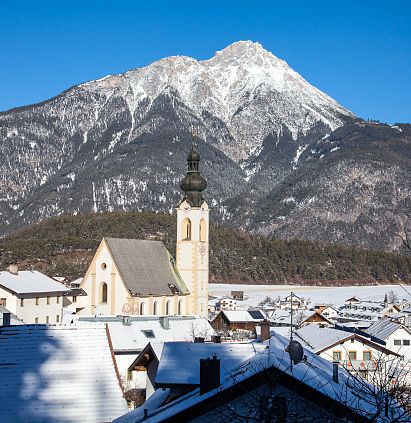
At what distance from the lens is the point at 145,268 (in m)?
68.1

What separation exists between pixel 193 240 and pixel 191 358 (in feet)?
164

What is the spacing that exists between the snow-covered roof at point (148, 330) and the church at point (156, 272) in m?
12.8

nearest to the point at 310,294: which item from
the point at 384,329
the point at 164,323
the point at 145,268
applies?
the point at 145,268

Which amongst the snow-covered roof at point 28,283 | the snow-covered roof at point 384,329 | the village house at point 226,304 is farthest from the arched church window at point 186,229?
the village house at point 226,304

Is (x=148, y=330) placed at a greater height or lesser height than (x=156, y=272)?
lesser

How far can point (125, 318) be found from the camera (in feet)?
157

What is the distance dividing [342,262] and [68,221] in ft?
204

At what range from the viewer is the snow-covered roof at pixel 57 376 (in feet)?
71.6

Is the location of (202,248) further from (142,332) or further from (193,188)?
(142,332)

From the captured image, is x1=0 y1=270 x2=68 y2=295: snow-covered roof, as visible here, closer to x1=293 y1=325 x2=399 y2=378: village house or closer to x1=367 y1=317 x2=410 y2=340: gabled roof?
x1=293 y1=325 x2=399 y2=378: village house

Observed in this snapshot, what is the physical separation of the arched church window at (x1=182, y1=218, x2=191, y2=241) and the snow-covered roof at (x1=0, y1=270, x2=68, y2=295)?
434 inches

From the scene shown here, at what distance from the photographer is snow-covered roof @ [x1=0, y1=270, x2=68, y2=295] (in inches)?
2488

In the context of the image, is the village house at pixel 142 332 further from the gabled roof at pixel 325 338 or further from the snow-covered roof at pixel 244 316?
the snow-covered roof at pixel 244 316

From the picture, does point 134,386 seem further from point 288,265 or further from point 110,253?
point 288,265
